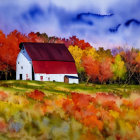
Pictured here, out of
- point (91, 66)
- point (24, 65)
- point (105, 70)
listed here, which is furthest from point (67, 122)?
point (105, 70)

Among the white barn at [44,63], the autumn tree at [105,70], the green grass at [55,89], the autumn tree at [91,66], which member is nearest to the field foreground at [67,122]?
the green grass at [55,89]

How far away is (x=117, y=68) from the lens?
→ 59344mm

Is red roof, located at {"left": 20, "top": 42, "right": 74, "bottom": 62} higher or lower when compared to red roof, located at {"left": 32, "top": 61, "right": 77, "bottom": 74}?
higher

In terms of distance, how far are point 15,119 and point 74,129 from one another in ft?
5.00

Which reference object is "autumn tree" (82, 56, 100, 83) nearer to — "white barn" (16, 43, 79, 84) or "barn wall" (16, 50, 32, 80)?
"white barn" (16, 43, 79, 84)

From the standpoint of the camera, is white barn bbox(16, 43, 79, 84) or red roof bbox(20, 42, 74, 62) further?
red roof bbox(20, 42, 74, 62)

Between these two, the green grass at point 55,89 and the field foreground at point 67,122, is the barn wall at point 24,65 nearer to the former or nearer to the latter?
the green grass at point 55,89

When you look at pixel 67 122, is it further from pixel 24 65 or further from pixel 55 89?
pixel 24 65

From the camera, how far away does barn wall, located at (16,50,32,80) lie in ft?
147

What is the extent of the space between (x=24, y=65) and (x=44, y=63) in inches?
132

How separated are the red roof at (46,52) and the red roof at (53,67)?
2.08 feet

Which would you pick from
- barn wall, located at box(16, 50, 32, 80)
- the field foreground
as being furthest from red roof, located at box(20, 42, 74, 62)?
the field foreground

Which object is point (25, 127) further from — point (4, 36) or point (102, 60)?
point (102, 60)

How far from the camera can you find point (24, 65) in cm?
4606
